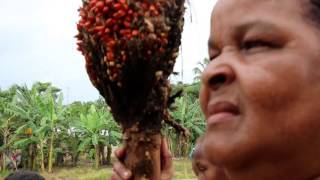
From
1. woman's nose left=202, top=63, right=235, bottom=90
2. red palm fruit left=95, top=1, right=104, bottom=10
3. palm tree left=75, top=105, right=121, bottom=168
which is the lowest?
woman's nose left=202, top=63, right=235, bottom=90

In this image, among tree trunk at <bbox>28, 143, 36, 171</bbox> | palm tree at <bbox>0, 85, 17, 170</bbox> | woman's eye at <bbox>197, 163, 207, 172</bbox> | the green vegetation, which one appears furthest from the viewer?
tree trunk at <bbox>28, 143, 36, 171</bbox>

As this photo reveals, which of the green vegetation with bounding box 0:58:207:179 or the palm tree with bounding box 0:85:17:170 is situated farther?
the palm tree with bounding box 0:85:17:170

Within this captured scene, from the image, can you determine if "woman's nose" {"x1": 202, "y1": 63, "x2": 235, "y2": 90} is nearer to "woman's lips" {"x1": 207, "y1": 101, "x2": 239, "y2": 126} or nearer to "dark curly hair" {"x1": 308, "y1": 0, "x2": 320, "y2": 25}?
"woman's lips" {"x1": 207, "y1": 101, "x2": 239, "y2": 126}

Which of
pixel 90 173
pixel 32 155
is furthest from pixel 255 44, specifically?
pixel 32 155

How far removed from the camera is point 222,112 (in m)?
0.83

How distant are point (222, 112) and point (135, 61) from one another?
1.83 feet

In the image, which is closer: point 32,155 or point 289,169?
point 289,169

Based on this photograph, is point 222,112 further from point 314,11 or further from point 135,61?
point 135,61

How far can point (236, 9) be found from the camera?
89cm

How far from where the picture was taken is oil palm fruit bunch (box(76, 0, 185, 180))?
4.40ft

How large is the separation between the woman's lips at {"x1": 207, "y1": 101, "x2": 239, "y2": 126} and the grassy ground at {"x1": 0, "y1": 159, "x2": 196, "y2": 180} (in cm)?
1643

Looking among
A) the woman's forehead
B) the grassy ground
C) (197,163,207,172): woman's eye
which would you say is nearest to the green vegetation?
the grassy ground

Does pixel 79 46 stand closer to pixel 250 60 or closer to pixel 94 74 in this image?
pixel 94 74

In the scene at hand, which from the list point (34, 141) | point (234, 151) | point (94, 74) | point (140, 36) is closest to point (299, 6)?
point (234, 151)
